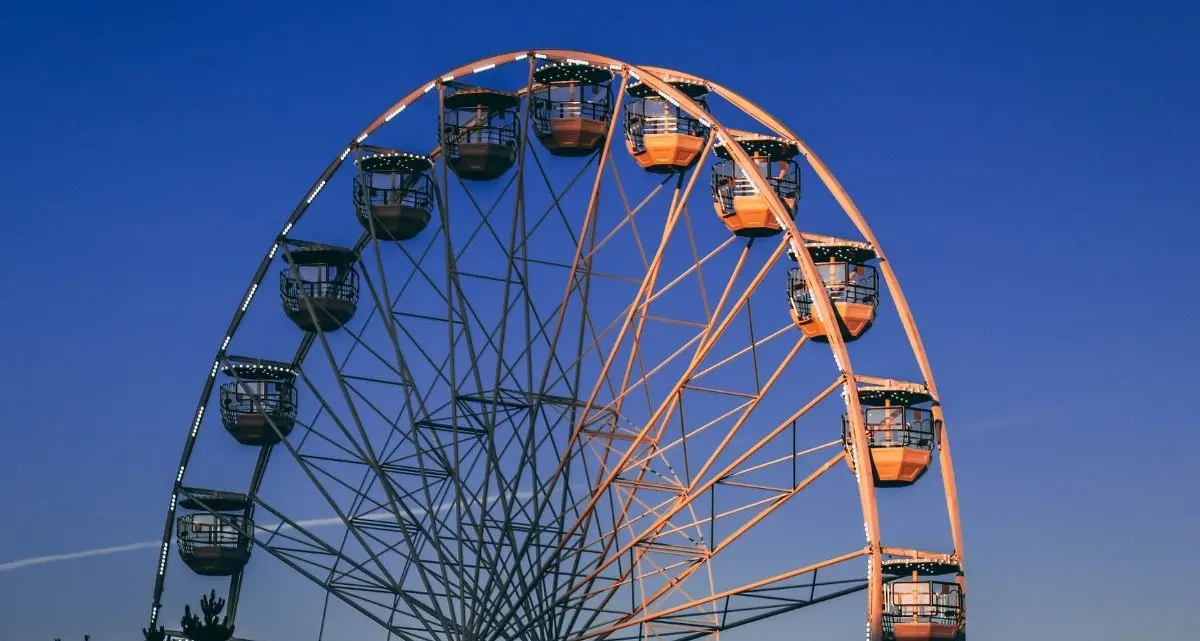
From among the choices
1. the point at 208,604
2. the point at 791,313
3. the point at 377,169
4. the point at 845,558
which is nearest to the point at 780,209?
the point at 791,313

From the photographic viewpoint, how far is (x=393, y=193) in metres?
58.4

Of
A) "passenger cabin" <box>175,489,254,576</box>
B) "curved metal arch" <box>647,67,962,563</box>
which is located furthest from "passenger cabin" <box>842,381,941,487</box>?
"passenger cabin" <box>175,489,254,576</box>

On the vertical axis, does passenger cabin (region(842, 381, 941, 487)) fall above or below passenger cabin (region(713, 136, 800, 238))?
below

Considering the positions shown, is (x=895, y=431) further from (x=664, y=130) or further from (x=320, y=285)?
(x=320, y=285)

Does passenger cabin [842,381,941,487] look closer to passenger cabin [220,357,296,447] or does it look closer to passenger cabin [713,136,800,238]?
passenger cabin [713,136,800,238]

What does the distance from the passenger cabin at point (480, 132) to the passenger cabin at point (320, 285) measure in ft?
15.9

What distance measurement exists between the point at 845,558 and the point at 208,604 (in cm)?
1564

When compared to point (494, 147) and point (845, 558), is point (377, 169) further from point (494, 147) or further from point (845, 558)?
point (845, 558)

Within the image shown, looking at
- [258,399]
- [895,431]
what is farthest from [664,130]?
[258,399]

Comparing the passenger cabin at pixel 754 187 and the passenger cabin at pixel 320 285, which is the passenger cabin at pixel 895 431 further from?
the passenger cabin at pixel 320 285

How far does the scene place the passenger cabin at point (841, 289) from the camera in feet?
171

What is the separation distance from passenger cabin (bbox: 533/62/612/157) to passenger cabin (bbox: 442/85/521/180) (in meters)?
0.74

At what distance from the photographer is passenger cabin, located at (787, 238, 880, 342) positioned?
52094 mm

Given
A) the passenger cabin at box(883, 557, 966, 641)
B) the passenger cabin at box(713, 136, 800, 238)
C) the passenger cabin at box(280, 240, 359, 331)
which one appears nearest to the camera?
the passenger cabin at box(883, 557, 966, 641)
